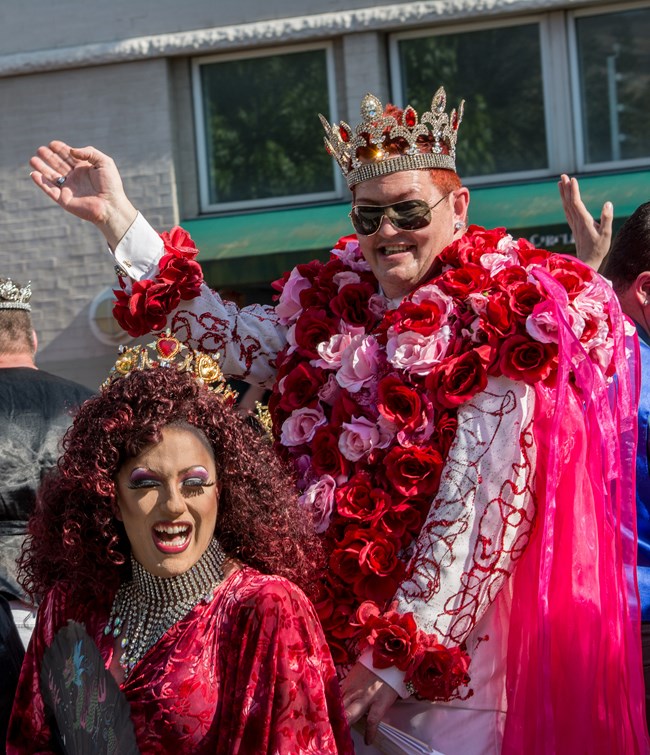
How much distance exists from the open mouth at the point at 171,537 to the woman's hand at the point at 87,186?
3.88ft

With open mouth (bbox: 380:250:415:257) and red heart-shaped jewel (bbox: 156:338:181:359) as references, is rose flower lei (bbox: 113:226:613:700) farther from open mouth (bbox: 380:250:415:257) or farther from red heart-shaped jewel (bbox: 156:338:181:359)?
red heart-shaped jewel (bbox: 156:338:181:359)

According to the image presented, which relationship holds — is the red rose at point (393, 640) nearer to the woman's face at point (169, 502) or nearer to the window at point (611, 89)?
the woman's face at point (169, 502)

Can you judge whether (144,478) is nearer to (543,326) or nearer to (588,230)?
(543,326)

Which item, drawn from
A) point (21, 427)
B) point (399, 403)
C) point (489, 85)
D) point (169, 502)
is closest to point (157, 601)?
point (169, 502)

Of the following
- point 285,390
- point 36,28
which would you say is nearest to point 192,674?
point 285,390

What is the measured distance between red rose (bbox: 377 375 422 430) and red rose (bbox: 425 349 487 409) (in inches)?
2.0

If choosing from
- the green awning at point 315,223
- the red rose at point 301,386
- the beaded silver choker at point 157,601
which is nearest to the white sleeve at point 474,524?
the red rose at point 301,386

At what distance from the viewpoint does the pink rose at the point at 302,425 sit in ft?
10.9

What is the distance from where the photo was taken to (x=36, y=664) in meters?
2.66

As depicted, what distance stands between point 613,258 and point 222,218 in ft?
18.0

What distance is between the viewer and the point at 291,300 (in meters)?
3.61

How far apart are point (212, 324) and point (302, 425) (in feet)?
1.35

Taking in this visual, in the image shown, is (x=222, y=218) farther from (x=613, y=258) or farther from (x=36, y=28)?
(x=613, y=258)

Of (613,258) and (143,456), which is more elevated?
(613,258)
